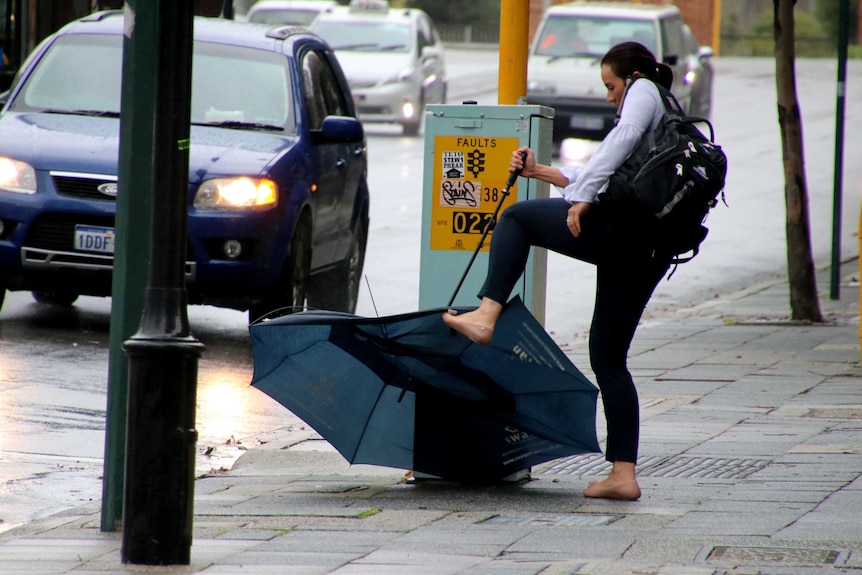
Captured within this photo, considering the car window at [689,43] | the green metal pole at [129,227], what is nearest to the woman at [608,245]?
the green metal pole at [129,227]

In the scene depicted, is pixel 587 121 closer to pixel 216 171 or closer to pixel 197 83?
pixel 197 83

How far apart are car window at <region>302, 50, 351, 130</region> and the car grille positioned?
66.2 inches

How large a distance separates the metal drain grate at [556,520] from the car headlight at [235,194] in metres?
4.39

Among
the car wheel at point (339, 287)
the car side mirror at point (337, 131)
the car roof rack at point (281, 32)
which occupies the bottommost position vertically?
the car wheel at point (339, 287)

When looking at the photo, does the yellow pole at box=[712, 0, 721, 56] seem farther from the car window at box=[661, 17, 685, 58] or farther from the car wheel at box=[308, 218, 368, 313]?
the car wheel at box=[308, 218, 368, 313]

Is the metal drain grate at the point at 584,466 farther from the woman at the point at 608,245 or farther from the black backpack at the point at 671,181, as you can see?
the black backpack at the point at 671,181

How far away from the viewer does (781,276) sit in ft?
48.4

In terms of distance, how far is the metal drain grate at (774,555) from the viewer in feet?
14.6

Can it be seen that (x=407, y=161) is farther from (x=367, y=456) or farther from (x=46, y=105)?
(x=367, y=456)

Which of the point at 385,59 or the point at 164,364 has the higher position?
the point at 164,364

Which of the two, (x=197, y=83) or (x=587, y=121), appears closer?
(x=197, y=83)

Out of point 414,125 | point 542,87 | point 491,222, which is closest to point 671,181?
point 491,222

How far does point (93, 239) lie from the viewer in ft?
29.7

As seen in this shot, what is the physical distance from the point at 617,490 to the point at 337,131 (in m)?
4.83
